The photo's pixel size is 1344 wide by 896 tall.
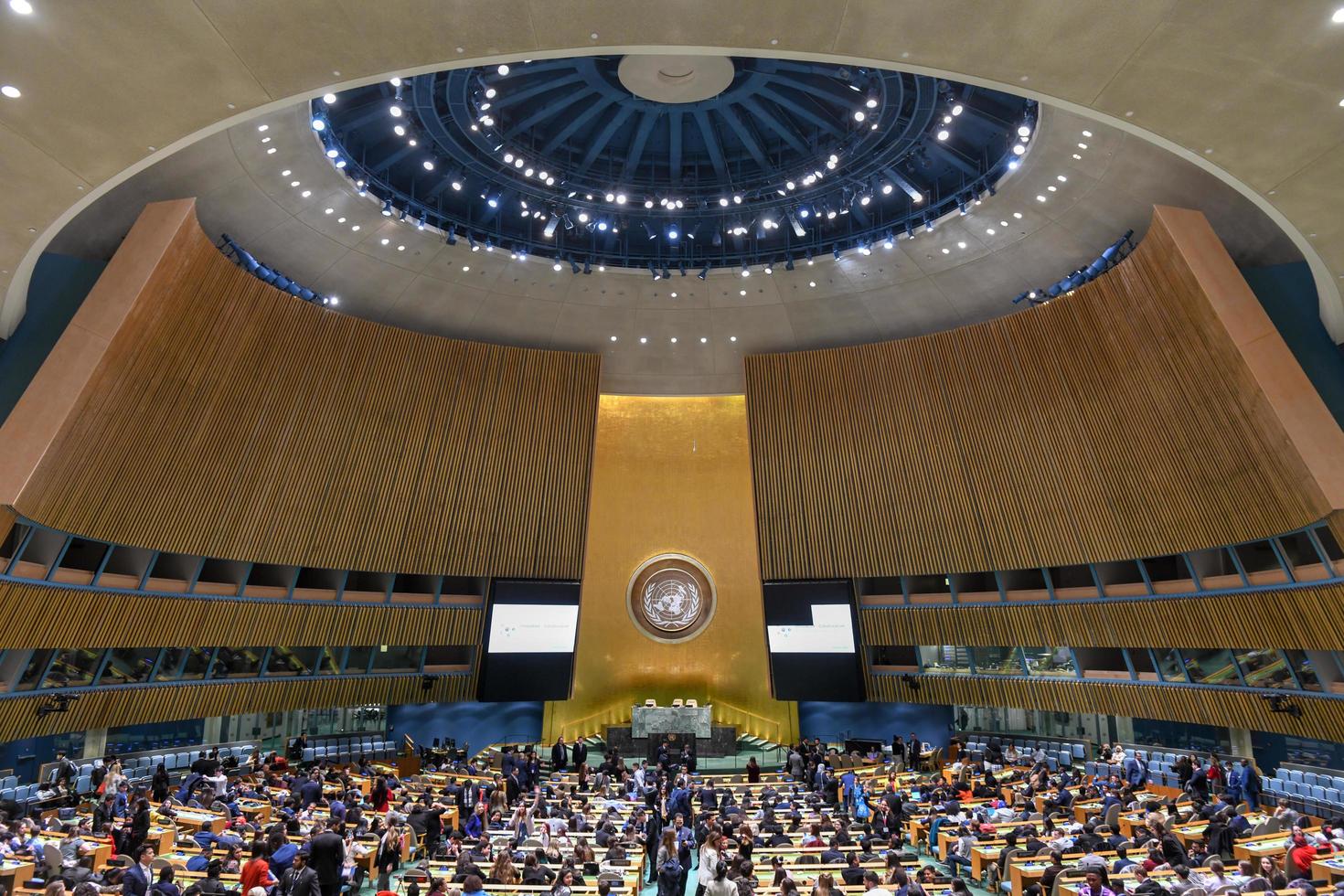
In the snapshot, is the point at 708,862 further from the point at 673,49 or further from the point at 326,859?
the point at 673,49

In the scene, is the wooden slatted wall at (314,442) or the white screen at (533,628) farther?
the white screen at (533,628)

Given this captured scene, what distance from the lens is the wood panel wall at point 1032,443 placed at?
45.0 ft

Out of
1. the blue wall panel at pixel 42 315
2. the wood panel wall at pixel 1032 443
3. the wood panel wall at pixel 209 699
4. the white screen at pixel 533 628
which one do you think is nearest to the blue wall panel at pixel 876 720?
the wood panel wall at pixel 1032 443

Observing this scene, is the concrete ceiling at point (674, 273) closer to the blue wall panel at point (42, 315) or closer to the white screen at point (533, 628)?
the blue wall panel at point (42, 315)

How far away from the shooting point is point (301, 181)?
50.1 ft

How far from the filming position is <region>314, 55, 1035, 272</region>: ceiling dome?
14.9 m

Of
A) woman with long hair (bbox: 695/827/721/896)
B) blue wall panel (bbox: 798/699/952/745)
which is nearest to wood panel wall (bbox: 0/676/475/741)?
blue wall panel (bbox: 798/699/952/745)

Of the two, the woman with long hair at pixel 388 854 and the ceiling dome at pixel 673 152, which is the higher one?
the ceiling dome at pixel 673 152

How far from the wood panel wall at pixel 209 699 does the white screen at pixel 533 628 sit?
1.42 metres

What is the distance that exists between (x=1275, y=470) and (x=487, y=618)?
15554 mm

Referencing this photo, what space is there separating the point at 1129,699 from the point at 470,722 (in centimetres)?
1484

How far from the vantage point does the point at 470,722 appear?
69.6 feet

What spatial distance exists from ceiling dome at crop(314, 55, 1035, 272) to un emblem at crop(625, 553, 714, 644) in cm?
866

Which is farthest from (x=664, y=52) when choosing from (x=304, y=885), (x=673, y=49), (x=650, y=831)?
(x=650, y=831)
